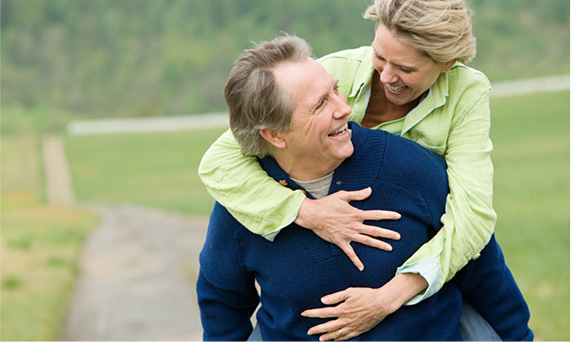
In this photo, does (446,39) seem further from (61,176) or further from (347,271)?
(61,176)

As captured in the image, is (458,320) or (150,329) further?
(150,329)

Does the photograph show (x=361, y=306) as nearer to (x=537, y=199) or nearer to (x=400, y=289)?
(x=400, y=289)

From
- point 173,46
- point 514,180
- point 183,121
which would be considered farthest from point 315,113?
point 173,46

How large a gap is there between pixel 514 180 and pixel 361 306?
13.2 metres

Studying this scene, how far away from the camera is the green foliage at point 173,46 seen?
109ft

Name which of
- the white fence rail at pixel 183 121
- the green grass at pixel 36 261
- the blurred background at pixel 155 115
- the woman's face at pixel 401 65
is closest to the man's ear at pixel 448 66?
the woman's face at pixel 401 65

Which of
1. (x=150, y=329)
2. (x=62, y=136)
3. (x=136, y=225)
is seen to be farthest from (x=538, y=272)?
(x=62, y=136)

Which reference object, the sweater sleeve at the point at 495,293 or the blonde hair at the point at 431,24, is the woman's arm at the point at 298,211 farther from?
the blonde hair at the point at 431,24

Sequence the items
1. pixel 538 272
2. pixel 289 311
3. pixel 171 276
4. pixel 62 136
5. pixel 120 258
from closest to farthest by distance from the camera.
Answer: pixel 289 311 → pixel 538 272 → pixel 171 276 → pixel 120 258 → pixel 62 136

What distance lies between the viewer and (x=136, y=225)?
13.9 m

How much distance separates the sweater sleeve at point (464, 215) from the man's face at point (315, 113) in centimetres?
29

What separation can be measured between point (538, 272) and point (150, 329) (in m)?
3.84

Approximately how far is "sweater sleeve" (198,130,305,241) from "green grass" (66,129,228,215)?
12371 millimetres

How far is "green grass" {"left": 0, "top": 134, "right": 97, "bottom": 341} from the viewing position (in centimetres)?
710
